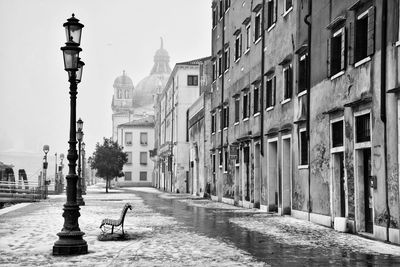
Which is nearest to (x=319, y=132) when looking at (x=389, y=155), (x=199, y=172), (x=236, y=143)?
(x=389, y=155)

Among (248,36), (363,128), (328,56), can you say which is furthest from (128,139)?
(363,128)

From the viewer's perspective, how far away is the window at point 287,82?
21.0m

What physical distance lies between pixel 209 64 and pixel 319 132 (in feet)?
74.8

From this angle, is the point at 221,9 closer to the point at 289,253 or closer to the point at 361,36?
the point at 361,36

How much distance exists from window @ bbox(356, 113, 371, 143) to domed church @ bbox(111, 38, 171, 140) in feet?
329

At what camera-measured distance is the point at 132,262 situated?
9.52 metres

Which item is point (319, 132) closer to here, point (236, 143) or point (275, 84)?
point (275, 84)

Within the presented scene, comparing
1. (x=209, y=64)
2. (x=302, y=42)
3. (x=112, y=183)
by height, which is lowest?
(x=112, y=183)

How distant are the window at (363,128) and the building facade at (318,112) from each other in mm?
26

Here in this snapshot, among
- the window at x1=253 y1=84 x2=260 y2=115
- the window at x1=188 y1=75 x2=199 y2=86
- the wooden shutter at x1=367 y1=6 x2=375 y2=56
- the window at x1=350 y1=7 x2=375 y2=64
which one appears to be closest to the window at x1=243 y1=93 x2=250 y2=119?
the window at x1=253 y1=84 x2=260 y2=115

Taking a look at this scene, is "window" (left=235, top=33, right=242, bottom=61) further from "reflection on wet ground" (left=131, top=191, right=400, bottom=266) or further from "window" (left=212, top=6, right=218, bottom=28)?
"reflection on wet ground" (left=131, top=191, right=400, bottom=266)

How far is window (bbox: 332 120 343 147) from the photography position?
1611 centimetres

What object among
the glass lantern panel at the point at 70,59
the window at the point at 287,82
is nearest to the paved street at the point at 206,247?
the glass lantern panel at the point at 70,59

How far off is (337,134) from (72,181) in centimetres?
809
